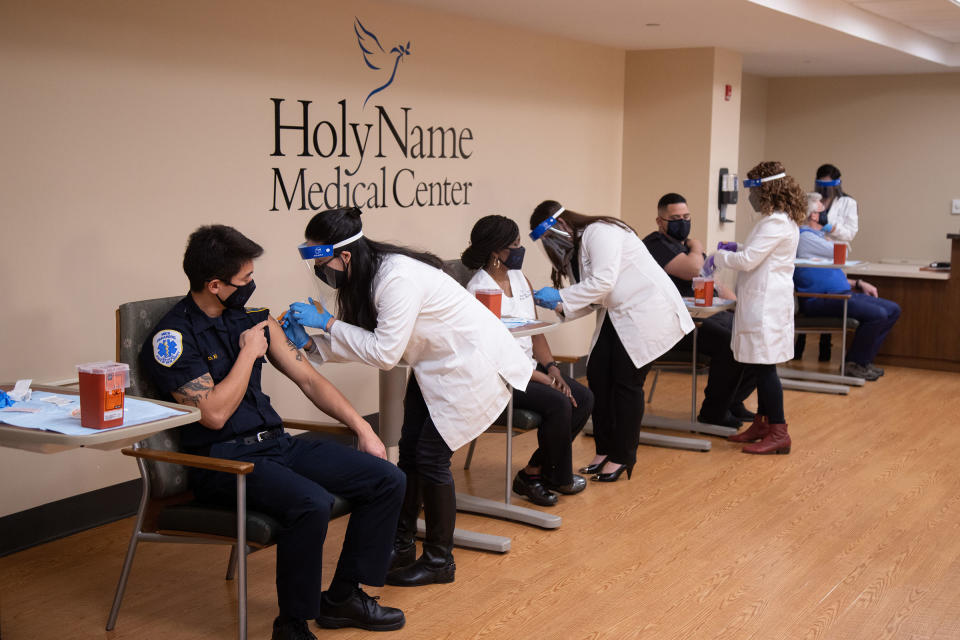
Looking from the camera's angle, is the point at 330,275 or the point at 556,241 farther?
the point at 556,241

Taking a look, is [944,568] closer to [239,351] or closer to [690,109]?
[239,351]

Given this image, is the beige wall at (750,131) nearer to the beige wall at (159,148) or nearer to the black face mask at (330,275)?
the beige wall at (159,148)

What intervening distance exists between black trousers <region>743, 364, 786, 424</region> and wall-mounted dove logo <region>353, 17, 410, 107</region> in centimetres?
246

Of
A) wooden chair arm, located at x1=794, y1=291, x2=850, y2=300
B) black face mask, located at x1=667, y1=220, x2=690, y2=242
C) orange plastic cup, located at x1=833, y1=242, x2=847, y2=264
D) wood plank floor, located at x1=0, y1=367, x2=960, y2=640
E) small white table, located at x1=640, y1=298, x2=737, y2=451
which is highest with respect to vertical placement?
black face mask, located at x1=667, y1=220, x2=690, y2=242

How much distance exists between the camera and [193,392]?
285 cm

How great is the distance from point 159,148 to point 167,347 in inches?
58.9

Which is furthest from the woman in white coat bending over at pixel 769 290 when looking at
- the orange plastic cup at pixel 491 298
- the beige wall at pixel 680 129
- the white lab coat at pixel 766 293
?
the beige wall at pixel 680 129

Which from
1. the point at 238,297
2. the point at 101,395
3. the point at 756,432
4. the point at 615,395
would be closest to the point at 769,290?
the point at 756,432

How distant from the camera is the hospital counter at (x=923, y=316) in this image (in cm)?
738

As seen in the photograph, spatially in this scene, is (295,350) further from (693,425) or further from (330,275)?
(693,425)

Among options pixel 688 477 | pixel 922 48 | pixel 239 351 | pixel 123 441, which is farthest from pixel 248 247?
pixel 922 48

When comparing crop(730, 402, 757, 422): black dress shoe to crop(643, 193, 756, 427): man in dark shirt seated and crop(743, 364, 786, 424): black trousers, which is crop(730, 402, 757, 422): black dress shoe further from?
crop(743, 364, 786, 424): black trousers

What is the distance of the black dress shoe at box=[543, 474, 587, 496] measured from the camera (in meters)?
4.27

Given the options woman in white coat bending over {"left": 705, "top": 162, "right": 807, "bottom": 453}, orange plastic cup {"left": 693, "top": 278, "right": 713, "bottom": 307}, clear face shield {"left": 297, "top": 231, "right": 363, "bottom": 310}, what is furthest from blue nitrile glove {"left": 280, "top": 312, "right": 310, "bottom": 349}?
woman in white coat bending over {"left": 705, "top": 162, "right": 807, "bottom": 453}
